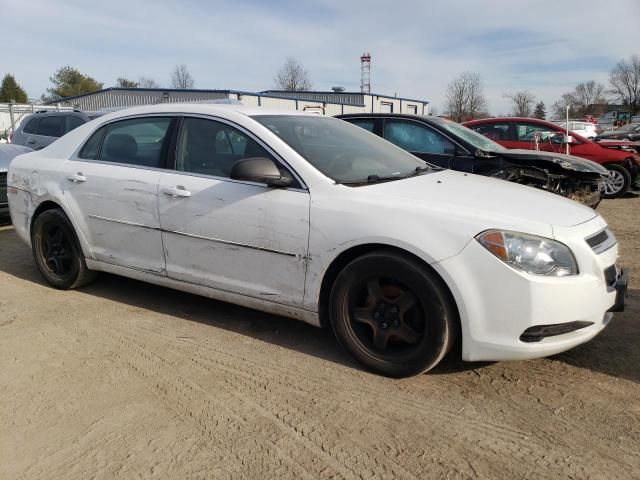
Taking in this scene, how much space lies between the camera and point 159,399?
2877mm

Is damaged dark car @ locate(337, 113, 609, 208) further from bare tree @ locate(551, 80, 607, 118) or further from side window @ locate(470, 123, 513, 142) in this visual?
bare tree @ locate(551, 80, 607, 118)

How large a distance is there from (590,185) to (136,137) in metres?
6.37

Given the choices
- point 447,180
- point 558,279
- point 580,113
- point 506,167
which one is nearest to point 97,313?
point 447,180

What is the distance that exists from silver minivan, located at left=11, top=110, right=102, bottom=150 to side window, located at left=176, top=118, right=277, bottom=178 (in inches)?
292

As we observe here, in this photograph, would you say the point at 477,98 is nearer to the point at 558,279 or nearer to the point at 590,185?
the point at 590,185

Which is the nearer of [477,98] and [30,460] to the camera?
[30,460]

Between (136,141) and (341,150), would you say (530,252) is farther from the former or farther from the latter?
(136,141)

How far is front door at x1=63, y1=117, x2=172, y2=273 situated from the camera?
3938 millimetres

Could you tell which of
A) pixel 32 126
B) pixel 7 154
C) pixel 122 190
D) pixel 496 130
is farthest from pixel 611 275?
pixel 32 126

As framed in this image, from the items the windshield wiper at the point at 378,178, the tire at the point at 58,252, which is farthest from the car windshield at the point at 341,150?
the tire at the point at 58,252

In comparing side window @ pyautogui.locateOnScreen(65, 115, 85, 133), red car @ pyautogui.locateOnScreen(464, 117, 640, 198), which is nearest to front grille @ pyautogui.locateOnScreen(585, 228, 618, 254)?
red car @ pyautogui.locateOnScreen(464, 117, 640, 198)

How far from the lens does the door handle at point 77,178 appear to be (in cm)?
429

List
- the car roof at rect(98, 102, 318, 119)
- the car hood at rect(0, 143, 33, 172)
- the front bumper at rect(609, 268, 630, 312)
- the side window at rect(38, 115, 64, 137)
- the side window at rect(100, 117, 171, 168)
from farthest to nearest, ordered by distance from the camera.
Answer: the side window at rect(38, 115, 64, 137) < the car hood at rect(0, 143, 33, 172) < the side window at rect(100, 117, 171, 168) < the car roof at rect(98, 102, 318, 119) < the front bumper at rect(609, 268, 630, 312)

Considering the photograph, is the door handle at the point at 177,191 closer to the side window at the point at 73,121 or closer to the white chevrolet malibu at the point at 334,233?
the white chevrolet malibu at the point at 334,233
